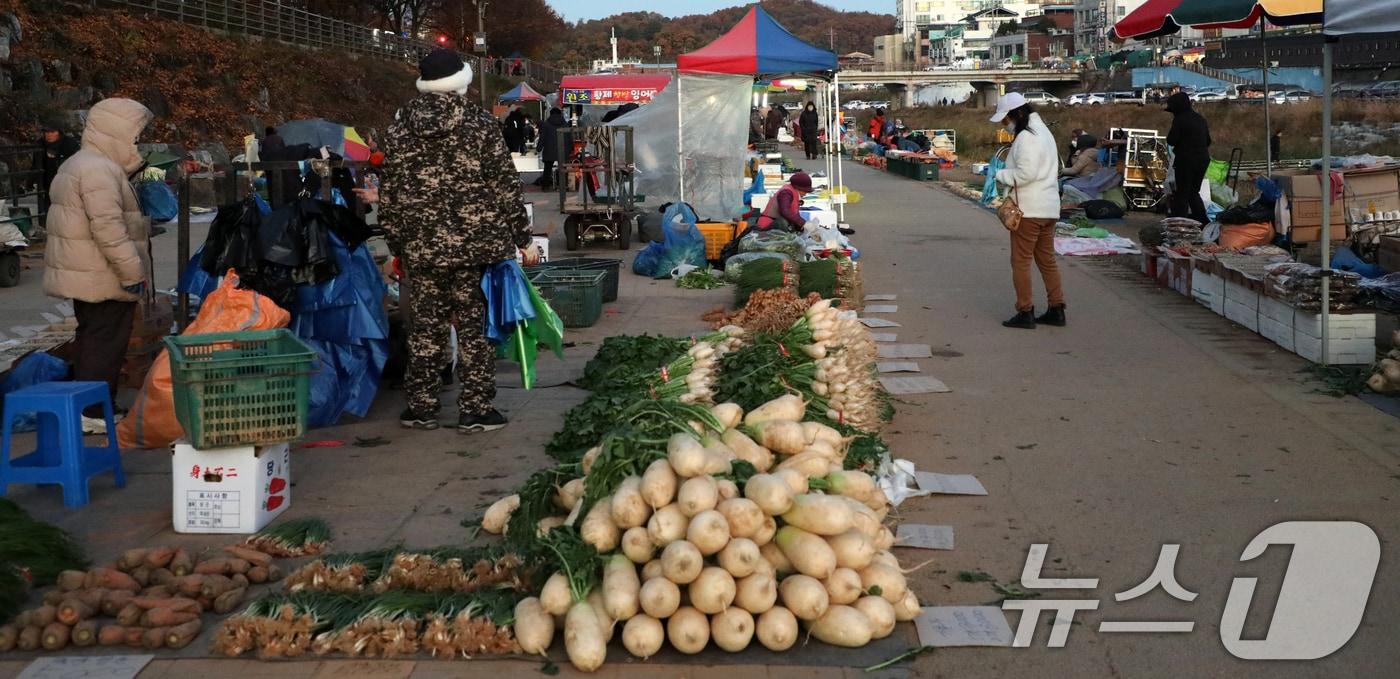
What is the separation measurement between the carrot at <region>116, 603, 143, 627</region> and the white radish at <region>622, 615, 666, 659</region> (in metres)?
1.73

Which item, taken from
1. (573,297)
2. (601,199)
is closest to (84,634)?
(573,297)

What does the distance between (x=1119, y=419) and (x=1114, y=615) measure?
10.6 feet

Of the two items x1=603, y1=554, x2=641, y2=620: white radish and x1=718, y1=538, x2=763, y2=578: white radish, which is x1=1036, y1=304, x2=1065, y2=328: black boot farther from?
x1=603, y1=554, x2=641, y2=620: white radish

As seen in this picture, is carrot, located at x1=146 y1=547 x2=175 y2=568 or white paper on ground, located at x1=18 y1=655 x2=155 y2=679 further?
carrot, located at x1=146 y1=547 x2=175 y2=568

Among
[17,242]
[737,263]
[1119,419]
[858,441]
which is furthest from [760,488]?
[17,242]

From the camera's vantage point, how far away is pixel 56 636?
14.3 feet

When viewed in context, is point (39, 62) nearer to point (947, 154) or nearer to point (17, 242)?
point (17, 242)

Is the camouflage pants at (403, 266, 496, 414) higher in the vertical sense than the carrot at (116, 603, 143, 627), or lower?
higher

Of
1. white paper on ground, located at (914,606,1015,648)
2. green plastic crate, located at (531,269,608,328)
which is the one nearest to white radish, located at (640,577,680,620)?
white paper on ground, located at (914,606,1015,648)

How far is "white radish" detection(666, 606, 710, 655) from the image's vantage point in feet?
13.9

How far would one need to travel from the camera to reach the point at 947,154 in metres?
39.6

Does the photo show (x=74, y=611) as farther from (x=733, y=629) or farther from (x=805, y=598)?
(x=805, y=598)

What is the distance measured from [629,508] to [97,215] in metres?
4.23

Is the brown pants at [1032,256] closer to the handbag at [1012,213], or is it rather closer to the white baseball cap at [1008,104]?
the handbag at [1012,213]
